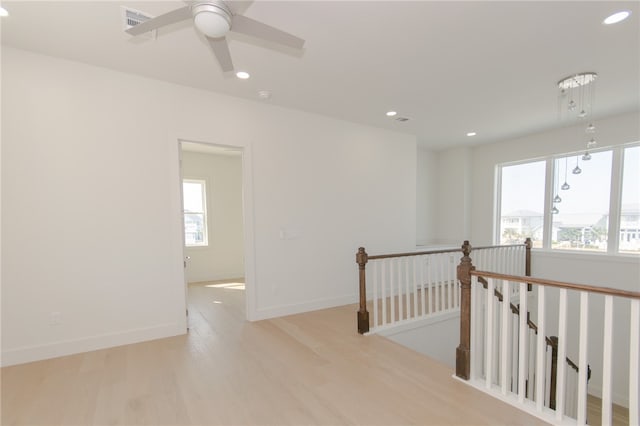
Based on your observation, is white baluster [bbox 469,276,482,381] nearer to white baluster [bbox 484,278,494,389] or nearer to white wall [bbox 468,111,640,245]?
white baluster [bbox 484,278,494,389]

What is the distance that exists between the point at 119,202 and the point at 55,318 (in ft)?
4.11

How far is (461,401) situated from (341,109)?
359 cm

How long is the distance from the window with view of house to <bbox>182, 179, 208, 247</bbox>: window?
631 cm

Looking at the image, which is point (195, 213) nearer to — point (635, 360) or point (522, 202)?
point (635, 360)

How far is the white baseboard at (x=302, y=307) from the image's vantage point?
3924 mm

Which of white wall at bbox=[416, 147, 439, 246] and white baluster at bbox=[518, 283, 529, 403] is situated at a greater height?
white wall at bbox=[416, 147, 439, 246]

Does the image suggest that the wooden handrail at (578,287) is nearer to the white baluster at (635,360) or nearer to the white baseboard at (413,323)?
the white baluster at (635,360)

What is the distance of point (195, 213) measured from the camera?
6.39 meters

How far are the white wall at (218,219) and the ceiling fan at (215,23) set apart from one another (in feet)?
15.7

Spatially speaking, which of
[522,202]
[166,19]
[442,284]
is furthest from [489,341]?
[522,202]

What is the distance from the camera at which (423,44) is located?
259cm

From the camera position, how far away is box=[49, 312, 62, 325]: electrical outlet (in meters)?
2.85

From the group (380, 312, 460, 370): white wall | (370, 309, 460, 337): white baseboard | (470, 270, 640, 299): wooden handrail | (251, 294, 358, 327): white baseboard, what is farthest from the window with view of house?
(251, 294, 358, 327): white baseboard

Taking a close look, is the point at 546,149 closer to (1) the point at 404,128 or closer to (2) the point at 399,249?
(1) the point at 404,128
